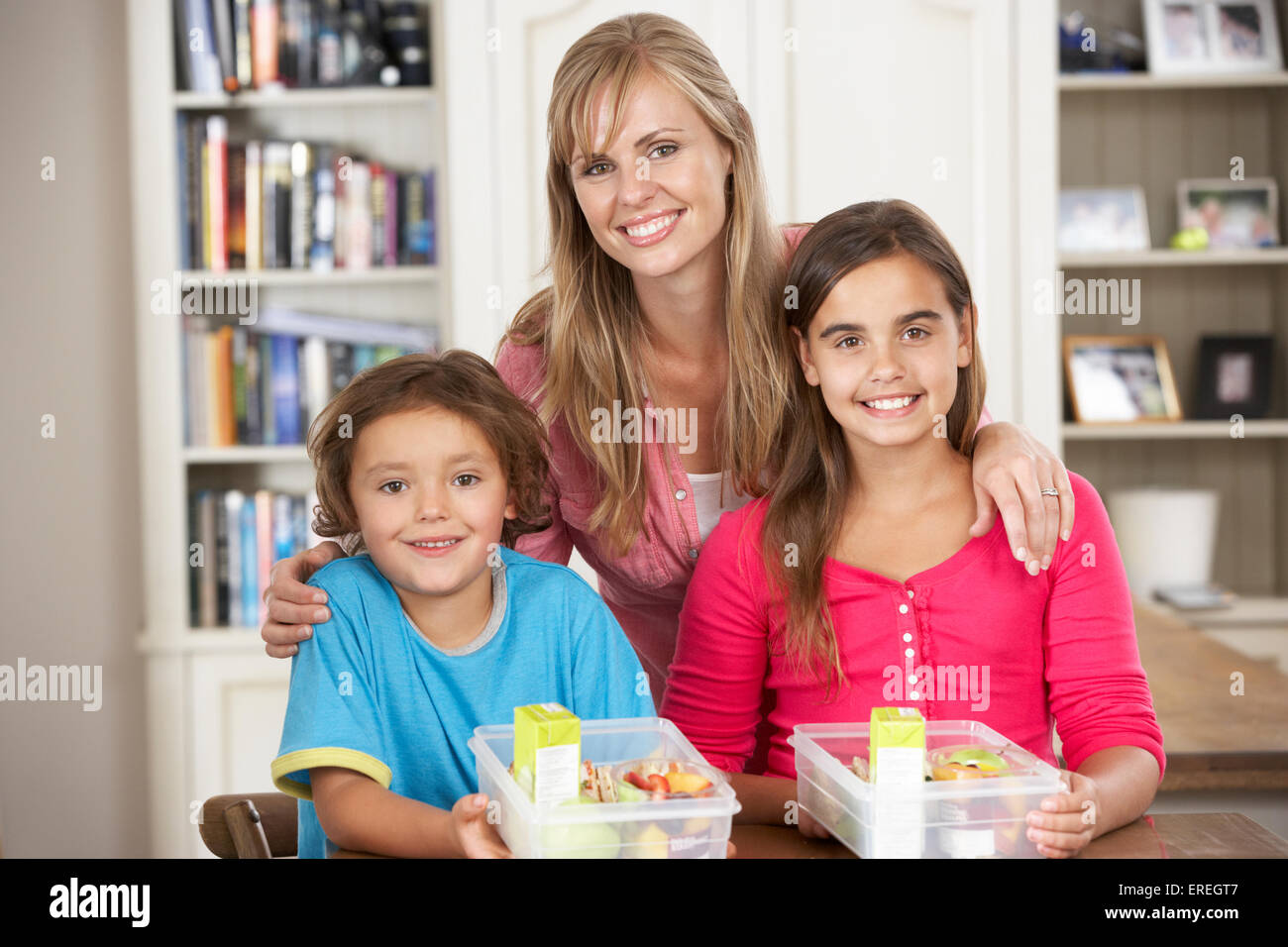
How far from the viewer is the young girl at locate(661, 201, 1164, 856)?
38.3 inches

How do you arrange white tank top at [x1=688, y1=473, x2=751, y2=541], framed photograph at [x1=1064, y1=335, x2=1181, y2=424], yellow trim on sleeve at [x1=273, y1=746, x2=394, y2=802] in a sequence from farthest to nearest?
framed photograph at [x1=1064, y1=335, x2=1181, y2=424] → white tank top at [x1=688, y1=473, x2=751, y2=541] → yellow trim on sleeve at [x1=273, y1=746, x2=394, y2=802]

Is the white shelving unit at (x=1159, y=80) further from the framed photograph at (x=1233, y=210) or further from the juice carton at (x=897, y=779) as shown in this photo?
the juice carton at (x=897, y=779)

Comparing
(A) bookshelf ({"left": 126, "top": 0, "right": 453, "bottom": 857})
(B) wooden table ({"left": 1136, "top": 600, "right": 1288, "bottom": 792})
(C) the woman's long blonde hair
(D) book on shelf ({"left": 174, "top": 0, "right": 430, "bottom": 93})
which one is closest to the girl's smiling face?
(C) the woman's long blonde hair

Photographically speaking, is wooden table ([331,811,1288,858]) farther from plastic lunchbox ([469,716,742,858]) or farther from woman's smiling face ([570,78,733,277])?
woman's smiling face ([570,78,733,277])

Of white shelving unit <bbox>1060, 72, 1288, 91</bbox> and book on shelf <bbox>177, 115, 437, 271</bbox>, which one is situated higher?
white shelving unit <bbox>1060, 72, 1288, 91</bbox>

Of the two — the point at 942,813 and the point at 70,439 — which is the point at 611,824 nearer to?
the point at 942,813

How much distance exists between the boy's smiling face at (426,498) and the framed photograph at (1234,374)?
2.09 metres

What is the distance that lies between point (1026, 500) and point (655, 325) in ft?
1.44

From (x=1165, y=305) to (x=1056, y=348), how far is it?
0.53 metres

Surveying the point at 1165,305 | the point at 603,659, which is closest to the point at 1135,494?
the point at 1165,305

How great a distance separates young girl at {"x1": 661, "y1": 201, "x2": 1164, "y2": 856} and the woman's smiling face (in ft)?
0.39

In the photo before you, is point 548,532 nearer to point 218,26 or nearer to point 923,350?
Result: point 923,350

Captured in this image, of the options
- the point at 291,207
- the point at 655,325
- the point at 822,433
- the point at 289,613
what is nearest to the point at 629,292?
the point at 655,325

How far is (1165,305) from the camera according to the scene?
8.49ft
